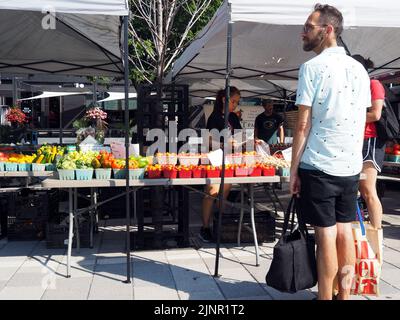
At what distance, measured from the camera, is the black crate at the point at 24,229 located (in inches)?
210

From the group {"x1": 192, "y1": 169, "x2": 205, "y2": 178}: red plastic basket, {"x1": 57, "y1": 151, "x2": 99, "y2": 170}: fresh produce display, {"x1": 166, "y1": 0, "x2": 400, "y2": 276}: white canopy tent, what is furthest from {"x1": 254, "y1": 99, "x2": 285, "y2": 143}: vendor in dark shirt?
{"x1": 57, "y1": 151, "x2": 99, "y2": 170}: fresh produce display

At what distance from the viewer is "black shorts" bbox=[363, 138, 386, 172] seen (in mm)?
4371

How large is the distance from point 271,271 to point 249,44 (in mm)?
4185

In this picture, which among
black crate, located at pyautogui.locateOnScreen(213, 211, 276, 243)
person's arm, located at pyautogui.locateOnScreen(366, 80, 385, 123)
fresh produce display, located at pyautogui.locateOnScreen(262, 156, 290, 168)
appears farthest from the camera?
black crate, located at pyautogui.locateOnScreen(213, 211, 276, 243)

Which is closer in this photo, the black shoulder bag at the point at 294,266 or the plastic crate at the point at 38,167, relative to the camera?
the black shoulder bag at the point at 294,266

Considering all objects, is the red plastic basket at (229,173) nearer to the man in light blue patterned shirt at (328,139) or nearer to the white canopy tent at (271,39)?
the white canopy tent at (271,39)

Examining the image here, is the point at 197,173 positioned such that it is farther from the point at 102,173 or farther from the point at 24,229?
the point at 24,229

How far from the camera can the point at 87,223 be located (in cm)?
511

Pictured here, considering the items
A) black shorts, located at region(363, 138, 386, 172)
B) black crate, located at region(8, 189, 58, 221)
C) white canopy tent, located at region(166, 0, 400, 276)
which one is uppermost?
white canopy tent, located at region(166, 0, 400, 276)

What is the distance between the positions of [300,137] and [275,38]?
145 inches

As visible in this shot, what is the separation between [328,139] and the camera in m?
2.84

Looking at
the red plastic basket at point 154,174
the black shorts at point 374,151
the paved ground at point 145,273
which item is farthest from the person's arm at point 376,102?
the red plastic basket at point 154,174

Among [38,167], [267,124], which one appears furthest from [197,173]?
[267,124]

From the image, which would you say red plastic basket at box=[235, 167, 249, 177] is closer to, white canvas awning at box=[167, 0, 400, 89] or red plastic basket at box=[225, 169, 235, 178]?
red plastic basket at box=[225, 169, 235, 178]
